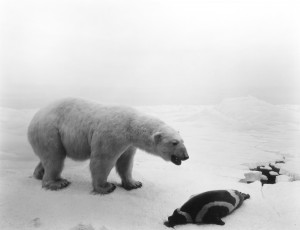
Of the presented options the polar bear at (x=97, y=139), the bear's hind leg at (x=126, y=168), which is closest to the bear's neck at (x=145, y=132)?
the polar bear at (x=97, y=139)

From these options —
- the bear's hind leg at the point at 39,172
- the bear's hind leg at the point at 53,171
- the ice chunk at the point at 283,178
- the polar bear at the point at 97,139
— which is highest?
the polar bear at the point at 97,139

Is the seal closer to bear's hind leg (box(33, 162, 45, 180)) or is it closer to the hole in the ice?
the hole in the ice

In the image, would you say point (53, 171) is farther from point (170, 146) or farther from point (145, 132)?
point (170, 146)

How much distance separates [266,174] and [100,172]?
2.16m

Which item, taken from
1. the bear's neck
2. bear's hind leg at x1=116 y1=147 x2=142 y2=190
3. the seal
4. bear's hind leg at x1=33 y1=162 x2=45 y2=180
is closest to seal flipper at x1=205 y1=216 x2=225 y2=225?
the seal

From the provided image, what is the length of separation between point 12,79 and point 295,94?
3.01 metres

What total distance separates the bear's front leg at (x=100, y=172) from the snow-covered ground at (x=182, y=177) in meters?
0.10

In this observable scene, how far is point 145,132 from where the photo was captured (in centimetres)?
299

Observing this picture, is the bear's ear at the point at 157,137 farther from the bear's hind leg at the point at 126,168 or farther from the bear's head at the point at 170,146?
the bear's hind leg at the point at 126,168

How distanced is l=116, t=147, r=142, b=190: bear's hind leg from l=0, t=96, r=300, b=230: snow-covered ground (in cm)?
12

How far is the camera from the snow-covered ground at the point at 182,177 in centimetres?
247

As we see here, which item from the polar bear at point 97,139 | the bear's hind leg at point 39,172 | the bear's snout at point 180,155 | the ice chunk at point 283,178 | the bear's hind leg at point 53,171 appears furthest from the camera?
the bear's hind leg at point 39,172

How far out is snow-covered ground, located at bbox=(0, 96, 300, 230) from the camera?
2.47m

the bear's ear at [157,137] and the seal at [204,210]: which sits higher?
the bear's ear at [157,137]
